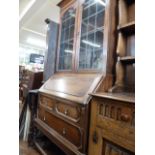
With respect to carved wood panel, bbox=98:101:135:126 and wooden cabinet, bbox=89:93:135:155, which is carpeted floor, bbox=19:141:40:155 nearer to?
wooden cabinet, bbox=89:93:135:155

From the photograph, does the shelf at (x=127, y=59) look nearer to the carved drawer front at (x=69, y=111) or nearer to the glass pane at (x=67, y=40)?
the carved drawer front at (x=69, y=111)

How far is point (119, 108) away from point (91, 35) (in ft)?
3.36

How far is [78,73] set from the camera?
6.30 feet

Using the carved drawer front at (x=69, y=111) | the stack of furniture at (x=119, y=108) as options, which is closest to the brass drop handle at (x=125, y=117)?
the stack of furniture at (x=119, y=108)

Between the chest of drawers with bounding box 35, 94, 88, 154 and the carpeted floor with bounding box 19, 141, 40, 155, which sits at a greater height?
the chest of drawers with bounding box 35, 94, 88, 154

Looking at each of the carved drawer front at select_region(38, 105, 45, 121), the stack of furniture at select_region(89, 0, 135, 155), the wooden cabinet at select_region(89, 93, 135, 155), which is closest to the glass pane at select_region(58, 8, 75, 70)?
the carved drawer front at select_region(38, 105, 45, 121)

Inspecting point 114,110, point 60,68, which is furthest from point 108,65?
point 60,68

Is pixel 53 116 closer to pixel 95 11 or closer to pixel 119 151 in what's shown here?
pixel 119 151

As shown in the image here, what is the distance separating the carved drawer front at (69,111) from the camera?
144 cm

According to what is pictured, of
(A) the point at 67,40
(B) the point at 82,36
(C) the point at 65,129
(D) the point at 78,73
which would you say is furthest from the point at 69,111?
(A) the point at 67,40

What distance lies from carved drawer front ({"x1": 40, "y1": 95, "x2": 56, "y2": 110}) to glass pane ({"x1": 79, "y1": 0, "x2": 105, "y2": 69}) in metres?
0.54

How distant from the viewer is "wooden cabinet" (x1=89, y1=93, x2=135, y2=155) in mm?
993

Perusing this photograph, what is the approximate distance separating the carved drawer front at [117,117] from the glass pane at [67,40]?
1036 mm
